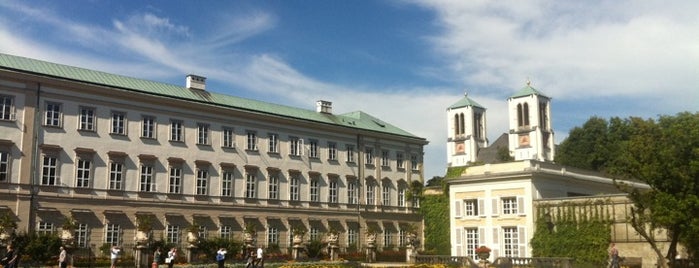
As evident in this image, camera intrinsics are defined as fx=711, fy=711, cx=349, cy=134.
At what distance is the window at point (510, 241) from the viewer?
167 feet

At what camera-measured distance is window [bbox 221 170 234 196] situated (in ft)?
168

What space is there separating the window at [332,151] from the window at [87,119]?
20261mm

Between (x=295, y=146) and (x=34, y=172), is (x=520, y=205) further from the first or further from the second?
(x=34, y=172)

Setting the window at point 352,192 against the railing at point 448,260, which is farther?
the window at point 352,192

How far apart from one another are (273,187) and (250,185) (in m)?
2.15

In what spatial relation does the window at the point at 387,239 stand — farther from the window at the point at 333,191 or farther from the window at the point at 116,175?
the window at the point at 116,175

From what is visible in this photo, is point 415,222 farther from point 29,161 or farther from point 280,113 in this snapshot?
point 29,161

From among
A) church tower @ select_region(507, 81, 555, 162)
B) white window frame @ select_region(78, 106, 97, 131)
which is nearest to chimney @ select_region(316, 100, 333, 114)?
white window frame @ select_region(78, 106, 97, 131)

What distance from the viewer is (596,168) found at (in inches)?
3054

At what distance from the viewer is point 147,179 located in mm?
46906

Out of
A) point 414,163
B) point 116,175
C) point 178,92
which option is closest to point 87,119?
point 116,175

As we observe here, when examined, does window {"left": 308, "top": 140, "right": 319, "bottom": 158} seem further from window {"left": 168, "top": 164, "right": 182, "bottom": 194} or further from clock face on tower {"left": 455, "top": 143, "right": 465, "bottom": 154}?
clock face on tower {"left": 455, "top": 143, "right": 465, "bottom": 154}

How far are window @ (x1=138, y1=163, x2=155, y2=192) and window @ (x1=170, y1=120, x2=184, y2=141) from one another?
8.91ft

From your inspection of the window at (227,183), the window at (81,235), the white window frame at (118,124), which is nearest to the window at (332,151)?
the window at (227,183)
